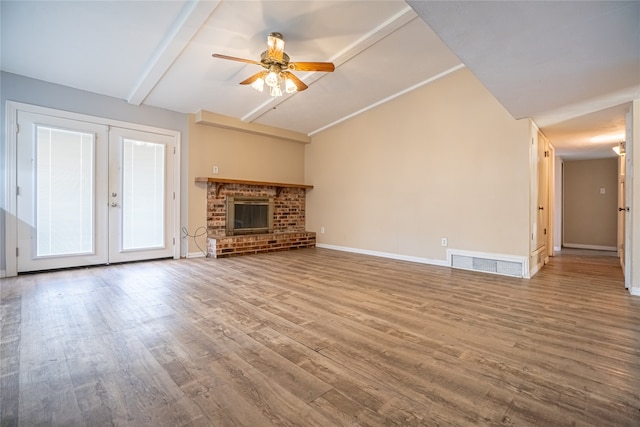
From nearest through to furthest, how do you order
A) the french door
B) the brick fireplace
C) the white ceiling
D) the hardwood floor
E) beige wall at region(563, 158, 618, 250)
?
the hardwood floor < the white ceiling < the french door < the brick fireplace < beige wall at region(563, 158, 618, 250)

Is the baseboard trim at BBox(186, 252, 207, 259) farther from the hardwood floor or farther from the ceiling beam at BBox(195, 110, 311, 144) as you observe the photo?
the ceiling beam at BBox(195, 110, 311, 144)

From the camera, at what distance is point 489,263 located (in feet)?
12.9

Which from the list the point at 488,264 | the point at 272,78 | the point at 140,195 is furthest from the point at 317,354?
the point at 140,195

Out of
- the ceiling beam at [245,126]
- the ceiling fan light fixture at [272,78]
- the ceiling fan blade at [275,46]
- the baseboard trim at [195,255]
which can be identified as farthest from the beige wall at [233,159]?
the ceiling fan blade at [275,46]

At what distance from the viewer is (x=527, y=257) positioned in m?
3.64

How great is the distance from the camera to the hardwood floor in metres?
1.22

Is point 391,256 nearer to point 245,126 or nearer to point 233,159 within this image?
point 233,159

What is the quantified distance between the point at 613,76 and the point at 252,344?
3.61 m

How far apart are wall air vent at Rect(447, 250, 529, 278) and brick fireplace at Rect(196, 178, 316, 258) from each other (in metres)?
3.13

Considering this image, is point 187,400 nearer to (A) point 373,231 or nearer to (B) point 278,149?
(A) point 373,231

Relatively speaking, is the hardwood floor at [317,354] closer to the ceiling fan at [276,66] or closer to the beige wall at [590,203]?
the ceiling fan at [276,66]

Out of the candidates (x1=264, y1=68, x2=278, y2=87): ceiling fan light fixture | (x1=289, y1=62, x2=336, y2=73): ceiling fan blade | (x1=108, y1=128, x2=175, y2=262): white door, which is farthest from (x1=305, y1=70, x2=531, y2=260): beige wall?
(x1=108, y1=128, x2=175, y2=262): white door

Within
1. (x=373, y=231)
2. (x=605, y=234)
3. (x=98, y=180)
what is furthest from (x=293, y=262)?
(x=605, y=234)

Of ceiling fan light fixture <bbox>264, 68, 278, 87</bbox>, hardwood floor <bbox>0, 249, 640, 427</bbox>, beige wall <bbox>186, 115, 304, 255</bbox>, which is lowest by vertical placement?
hardwood floor <bbox>0, 249, 640, 427</bbox>
